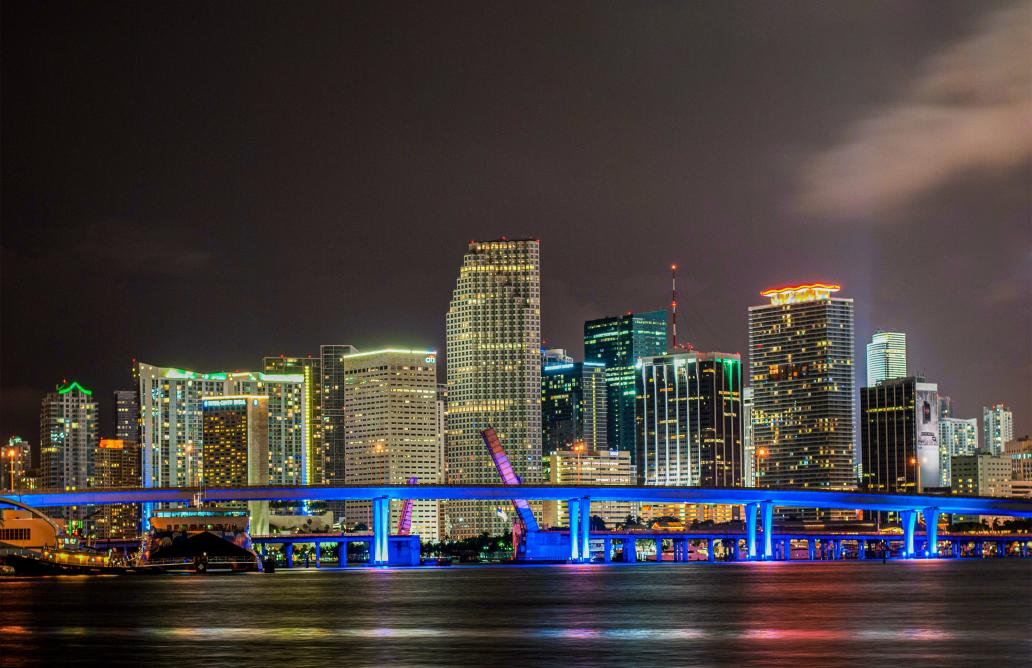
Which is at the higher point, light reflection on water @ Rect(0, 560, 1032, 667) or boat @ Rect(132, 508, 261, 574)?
light reflection on water @ Rect(0, 560, 1032, 667)

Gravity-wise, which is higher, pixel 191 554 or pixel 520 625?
pixel 520 625

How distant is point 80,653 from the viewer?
180 ft

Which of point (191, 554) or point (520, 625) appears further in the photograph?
point (191, 554)

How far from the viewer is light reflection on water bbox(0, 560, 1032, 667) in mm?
52938

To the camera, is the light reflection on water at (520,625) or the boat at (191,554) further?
the boat at (191,554)

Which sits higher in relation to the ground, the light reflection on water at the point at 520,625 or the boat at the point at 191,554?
the light reflection on water at the point at 520,625

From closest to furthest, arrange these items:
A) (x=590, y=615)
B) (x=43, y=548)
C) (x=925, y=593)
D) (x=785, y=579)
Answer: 1. (x=590, y=615)
2. (x=925, y=593)
3. (x=785, y=579)
4. (x=43, y=548)

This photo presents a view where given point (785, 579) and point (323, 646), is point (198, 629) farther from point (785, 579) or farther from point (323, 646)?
point (785, 579)

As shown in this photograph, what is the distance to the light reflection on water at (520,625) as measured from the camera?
52.9 m

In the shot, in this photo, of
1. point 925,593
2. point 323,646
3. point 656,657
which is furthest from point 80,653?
point 925,593

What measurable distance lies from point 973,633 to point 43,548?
127m

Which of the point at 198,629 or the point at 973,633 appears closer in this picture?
the point at 973,633

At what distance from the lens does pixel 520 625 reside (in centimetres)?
7125

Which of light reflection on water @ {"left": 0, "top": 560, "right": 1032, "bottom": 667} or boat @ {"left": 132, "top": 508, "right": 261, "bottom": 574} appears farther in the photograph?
boat @ {"left": 132, "top": 508, "right": 261, "bottom": 574}
